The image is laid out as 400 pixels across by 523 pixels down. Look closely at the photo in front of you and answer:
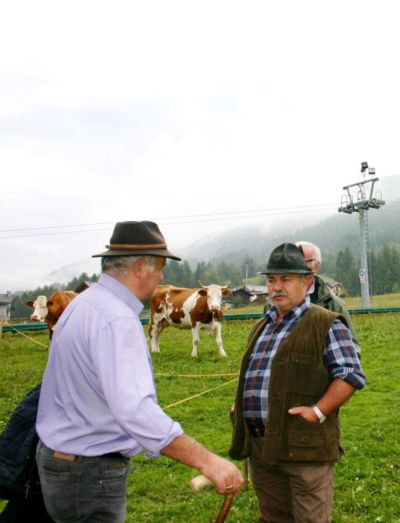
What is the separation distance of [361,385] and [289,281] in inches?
39.6

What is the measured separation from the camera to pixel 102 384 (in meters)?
2.64

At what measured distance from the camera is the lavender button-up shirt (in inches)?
102

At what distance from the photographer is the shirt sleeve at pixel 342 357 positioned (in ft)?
12.5

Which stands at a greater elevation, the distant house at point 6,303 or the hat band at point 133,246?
the hat band at point 133,246

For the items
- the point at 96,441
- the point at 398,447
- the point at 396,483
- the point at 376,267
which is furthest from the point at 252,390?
the point at 376,267

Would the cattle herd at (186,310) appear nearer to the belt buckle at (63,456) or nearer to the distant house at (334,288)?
the distant house at (334,288)

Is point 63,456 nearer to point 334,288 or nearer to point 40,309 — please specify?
point 334,288

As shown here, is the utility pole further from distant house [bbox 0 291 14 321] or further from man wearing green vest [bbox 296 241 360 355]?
distant house [bbox 0 291 14 321]

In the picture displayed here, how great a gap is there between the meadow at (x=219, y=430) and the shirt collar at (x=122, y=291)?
156 inches

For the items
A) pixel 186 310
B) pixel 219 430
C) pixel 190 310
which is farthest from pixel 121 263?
pixel 186 310

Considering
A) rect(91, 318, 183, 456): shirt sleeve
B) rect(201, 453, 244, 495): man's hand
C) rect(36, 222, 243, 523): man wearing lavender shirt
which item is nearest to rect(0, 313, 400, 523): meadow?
rect(36, 222, 243, 523): man wearing lavender shirt

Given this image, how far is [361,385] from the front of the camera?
381 cm

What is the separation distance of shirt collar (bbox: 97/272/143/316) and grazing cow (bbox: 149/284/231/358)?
46.6 feet

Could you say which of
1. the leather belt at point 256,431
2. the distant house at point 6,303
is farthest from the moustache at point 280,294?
the distant house at point 6,303
